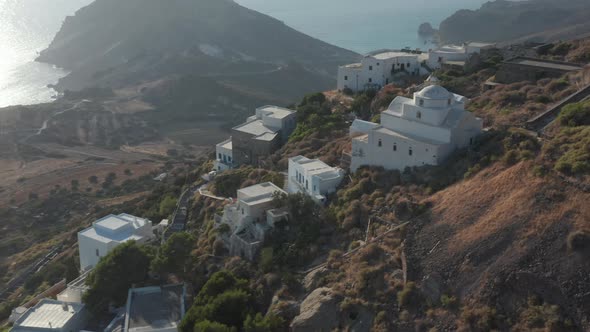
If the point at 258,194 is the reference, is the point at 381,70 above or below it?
above

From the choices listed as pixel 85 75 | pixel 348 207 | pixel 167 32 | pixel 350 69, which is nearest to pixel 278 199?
pixel 348 207

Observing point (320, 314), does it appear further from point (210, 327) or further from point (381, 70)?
point (381, 70)

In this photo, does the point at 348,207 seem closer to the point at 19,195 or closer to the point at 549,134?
the point at 549,134

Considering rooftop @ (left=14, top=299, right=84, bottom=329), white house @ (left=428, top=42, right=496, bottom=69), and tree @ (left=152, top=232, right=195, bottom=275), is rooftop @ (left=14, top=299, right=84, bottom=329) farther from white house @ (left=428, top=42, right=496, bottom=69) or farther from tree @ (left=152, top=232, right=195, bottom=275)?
white house @ (left=428, top=42, right=496, bottom=69)

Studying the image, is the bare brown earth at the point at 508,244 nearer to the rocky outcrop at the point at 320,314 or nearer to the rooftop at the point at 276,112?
the rocky outcrop at the point at 320,314

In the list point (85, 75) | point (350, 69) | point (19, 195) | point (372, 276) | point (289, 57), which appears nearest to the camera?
point (372, 276)

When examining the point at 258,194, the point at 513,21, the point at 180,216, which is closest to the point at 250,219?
the point at 258,194
